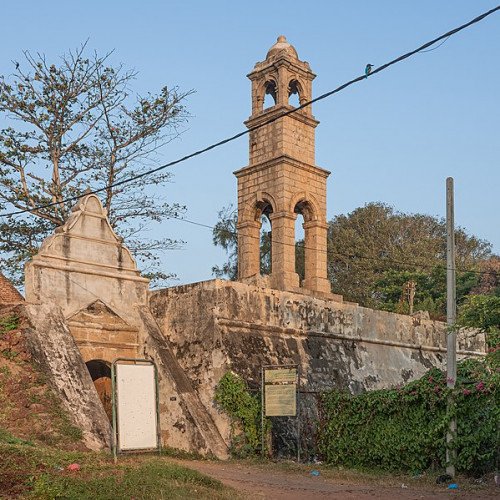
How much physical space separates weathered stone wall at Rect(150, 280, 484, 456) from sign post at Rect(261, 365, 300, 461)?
0.67 m

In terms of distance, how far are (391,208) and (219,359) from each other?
3254 centimetres

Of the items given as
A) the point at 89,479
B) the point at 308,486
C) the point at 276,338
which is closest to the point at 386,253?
the point at 276,338

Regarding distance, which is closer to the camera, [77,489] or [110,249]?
[77,489]

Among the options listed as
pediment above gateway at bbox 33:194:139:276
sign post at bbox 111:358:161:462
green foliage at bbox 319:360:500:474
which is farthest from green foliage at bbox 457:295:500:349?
pediment above gateway at bbox 33:194:139:276

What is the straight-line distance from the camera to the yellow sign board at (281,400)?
15.2m

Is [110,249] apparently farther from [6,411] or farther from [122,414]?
[122,414]

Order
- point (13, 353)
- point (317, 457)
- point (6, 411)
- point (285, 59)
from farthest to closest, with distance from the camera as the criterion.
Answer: point (285, 59), point (317, 457), point (13, 353), point (6, 411)

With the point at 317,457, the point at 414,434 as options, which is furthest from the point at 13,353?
the point at 414,434

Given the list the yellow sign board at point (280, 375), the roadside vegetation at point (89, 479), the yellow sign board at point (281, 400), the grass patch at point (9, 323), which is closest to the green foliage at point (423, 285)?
the yellow sign board at point (280, 375)

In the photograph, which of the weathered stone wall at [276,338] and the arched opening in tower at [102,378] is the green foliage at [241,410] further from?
the arched opening in tower at [102,378]

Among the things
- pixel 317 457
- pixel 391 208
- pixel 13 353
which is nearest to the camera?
pixel 13 353

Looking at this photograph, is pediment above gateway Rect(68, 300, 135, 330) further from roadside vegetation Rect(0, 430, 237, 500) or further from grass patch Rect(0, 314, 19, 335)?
roadside vegetation Rect(0, 430, 237, 500)

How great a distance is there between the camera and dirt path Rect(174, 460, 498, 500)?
1111 centimetres

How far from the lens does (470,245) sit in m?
48.8
